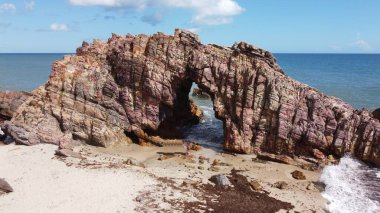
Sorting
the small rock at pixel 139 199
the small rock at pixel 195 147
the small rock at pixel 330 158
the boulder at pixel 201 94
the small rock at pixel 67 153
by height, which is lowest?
the small rock at pixel 139 199

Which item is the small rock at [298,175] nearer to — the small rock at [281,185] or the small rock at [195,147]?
the small rock at [281,185]

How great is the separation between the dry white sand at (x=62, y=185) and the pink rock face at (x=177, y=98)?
17.9 ft

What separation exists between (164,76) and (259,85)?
9873 mm

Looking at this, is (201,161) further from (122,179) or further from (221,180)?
(122,179)

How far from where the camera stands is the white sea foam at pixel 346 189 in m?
26.3

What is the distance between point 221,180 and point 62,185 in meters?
12.3

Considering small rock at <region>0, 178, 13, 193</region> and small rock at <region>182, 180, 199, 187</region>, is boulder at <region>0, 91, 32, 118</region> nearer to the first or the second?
small rock at <region>0, 178, 13, 193</region>

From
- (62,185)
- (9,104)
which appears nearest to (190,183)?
(62,185)

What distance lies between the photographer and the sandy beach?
2566 centimetres

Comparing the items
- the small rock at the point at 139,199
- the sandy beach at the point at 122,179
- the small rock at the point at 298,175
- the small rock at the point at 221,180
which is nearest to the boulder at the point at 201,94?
the sandy beach at the point at 122,179

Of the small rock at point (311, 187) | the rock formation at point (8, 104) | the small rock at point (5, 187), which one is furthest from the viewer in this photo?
the rock formation at point (8, 104)

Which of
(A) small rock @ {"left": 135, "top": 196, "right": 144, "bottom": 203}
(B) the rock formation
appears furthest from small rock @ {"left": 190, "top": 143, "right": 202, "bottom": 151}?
(B) the rock formation

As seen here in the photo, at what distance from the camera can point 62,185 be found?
28078 millimetres

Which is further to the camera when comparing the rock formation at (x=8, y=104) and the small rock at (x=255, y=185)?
the rock formation at (x=8, y=104)
